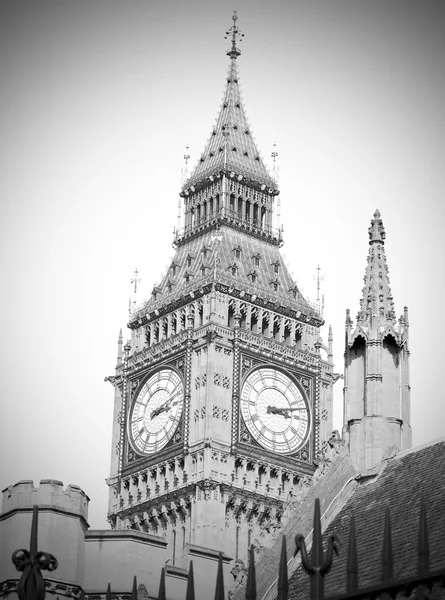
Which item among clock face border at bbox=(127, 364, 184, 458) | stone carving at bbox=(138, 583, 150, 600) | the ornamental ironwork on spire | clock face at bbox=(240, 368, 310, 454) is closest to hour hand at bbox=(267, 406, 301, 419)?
clock face at bbox=(240, 368, 310, 454)

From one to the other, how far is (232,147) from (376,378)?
54679 mm

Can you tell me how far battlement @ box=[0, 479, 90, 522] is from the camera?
47.3 m

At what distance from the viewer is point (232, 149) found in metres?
93.8

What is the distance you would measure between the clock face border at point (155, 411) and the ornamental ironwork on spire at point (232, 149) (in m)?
11.3

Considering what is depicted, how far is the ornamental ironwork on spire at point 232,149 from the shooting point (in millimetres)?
92688

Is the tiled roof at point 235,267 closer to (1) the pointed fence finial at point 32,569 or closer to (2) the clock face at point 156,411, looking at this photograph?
(2) the clock face at point 156,411

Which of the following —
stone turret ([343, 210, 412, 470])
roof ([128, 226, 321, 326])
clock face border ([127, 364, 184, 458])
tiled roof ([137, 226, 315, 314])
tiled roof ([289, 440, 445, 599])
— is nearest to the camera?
tiled roof ([289, 440, 445, 599])

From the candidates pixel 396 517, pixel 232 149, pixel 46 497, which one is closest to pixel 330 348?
pixel 232 149

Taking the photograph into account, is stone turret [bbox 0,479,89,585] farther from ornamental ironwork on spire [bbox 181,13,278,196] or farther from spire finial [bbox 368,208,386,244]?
ornamental ironwork on spire [bbox 181,13,278,196]

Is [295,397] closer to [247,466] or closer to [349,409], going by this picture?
[247,466]

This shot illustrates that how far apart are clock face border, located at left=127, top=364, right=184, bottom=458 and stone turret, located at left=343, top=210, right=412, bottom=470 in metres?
43.2

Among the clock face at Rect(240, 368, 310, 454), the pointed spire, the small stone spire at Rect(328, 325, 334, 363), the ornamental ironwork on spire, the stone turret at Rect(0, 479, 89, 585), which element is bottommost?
the stone turret at Rect(0, 479, 89, 585)

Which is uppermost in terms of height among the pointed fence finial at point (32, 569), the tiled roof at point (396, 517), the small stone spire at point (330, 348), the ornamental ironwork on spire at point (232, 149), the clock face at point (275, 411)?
the ornamental ironwork on spire at point (232, 149)

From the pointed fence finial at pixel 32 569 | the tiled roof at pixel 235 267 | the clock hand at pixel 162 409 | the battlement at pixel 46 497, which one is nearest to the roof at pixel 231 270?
the tiled roof at pixel 235 267
